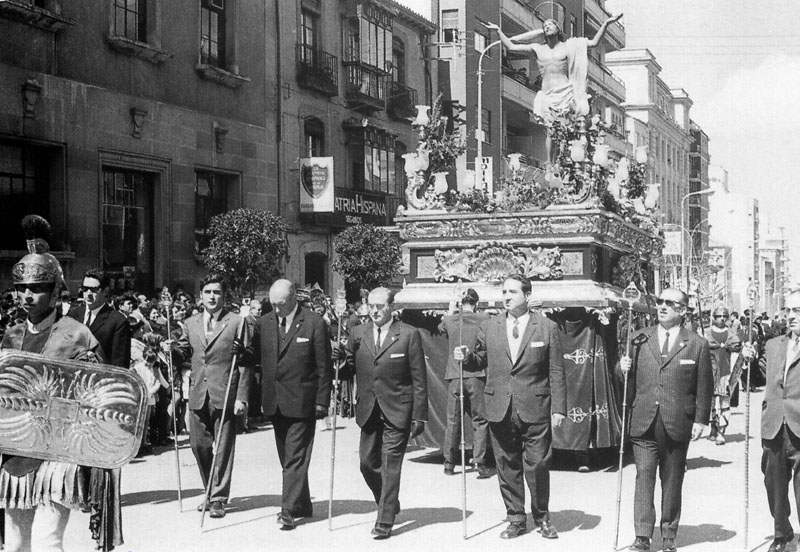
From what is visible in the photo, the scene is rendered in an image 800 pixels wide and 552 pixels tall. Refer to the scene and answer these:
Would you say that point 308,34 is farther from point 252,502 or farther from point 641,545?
point 641,545

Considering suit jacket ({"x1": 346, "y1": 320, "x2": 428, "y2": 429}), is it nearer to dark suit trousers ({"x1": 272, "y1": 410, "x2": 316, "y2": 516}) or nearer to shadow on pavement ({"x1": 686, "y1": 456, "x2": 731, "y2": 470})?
dark suit trousers ({"x1": 272, "y1": 410, "x2": 316, "y2": 516})

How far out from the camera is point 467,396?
38.0 ft

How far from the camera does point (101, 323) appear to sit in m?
8.80

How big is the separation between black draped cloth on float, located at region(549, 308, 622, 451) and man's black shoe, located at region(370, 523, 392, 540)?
3.84 metres

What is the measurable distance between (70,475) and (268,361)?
3308mm

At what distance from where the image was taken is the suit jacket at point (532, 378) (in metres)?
8.21

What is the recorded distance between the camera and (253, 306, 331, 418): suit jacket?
850 cm

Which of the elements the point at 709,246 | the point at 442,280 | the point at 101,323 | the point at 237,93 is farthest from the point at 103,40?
the point at 709,246

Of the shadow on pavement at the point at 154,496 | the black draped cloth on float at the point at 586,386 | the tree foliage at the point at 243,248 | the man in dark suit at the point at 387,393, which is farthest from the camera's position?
the tree foliage at the point at 243,248

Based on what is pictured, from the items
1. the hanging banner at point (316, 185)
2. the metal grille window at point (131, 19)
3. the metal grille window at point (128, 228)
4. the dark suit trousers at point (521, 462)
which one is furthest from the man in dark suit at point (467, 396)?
the hanging banner at point (316, 185)

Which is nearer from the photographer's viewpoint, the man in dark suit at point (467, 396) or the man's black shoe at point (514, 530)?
the man's black shoe at point (514, 530)

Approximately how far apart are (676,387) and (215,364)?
12.7 feet

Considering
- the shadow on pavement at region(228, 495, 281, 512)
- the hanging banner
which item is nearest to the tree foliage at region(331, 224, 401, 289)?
the hanging banner

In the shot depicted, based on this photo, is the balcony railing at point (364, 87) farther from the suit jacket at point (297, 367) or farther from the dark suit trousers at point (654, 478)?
the dark suit trousers at point (654, 478)
